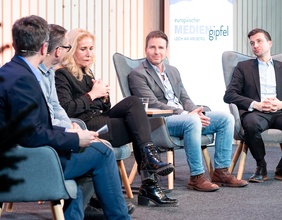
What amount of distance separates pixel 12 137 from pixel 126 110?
3.27 metres

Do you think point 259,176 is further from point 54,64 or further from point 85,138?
point 85,138

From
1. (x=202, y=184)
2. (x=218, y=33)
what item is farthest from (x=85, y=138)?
(x=218, y=33)

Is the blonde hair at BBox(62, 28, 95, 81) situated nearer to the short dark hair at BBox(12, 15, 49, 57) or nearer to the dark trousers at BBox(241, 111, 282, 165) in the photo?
the short dark hair at BBox(12, 15, 49, 57)

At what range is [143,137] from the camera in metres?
3.51

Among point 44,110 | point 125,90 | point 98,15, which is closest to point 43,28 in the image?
point 44,110

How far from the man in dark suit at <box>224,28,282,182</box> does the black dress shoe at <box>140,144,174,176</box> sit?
4.59 ft

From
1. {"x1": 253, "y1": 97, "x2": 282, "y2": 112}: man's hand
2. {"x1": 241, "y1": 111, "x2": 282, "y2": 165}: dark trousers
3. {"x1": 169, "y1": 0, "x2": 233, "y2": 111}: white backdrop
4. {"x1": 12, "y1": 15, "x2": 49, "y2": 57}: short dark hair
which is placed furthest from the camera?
{"x1": 169, "y1": 0, "x2": 233, "y2": 111}: white backdrop

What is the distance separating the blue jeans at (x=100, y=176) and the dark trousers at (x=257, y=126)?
2.24 m

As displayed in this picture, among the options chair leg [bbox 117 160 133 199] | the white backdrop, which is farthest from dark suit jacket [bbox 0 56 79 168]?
the white backdrop

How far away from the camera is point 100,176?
2.58 metres

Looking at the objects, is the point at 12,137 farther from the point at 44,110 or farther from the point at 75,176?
the point at 75,176

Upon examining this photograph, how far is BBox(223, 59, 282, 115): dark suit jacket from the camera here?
16.2 feet

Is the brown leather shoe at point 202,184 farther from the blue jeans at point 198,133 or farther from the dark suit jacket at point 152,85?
the dark suit jacket at point 152,85

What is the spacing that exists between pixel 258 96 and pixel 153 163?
1833mm
